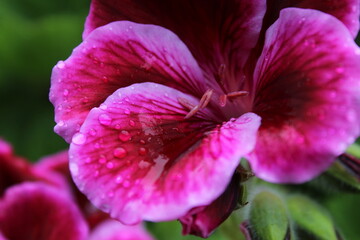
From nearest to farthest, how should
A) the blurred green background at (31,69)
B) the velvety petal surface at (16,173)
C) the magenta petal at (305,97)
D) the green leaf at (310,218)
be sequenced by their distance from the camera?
the magenta petal at (305,97)
the green leaf at (310,218)
the velvety petal surface at (16,173)
the blurred green background at (31,69)

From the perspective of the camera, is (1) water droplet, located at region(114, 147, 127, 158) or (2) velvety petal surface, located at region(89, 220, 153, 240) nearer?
(1) water droplet, located at region(114, 147, 127, 158)

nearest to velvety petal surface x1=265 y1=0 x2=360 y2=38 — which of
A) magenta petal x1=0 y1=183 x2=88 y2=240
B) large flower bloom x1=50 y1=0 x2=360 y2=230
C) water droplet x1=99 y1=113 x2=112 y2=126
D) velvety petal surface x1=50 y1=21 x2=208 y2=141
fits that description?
large flower bloom x1=50 y1=0 x2=360 y2=230

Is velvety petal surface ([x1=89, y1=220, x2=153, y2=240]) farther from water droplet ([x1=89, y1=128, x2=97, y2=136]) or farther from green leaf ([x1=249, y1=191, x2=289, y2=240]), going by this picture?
water droplet ([x1=89, y1=128, x2=97, y2=136])

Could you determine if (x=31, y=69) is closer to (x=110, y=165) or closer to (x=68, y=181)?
(x=68, y=181)

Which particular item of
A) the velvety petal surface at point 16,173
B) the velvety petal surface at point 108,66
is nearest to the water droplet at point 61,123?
the velvety petal surface at point 108,66

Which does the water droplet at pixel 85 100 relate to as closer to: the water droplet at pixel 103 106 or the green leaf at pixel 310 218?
the water droplet at pixel 103 106

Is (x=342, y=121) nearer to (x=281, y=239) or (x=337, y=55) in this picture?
(x=337, y=55)
